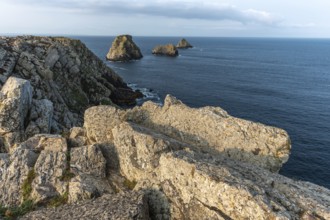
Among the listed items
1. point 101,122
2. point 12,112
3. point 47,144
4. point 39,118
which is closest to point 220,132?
point 101,122

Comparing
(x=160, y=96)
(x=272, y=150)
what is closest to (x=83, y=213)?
(x=272, y=150)

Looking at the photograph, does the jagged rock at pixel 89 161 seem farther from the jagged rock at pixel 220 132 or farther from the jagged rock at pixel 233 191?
the jagged rock at pixel 233 191

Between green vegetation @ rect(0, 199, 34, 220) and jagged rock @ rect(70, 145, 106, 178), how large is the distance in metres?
3.90

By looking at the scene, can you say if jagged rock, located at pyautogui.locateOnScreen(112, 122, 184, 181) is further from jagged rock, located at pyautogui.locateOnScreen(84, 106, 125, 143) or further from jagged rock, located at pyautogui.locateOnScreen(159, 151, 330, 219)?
jagged rock, located at pyautogui.locateOnScreen(84, 106, 125, 143)

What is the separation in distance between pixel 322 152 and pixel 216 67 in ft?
407

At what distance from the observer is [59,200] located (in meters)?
21.4

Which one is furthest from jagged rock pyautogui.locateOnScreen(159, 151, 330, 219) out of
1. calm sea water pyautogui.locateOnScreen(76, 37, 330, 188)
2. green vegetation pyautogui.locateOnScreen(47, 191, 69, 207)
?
calm sea water pyautogui.locateOnScreen(76, 37, 330, 188)

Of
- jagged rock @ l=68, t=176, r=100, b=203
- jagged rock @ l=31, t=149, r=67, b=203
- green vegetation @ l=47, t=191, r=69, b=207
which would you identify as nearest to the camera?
jagged rock @ l=68, t=176, r=100, b=203

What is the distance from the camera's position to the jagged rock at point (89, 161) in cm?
2341

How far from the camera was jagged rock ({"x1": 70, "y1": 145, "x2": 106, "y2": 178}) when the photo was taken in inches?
922

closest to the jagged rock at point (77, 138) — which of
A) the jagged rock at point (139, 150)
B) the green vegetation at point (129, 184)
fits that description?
the jagged rock at point (139, 150)

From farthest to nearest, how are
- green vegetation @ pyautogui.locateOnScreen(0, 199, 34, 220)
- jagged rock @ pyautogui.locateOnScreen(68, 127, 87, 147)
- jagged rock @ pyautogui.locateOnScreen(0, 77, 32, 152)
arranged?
1. jagged rock @ pyautogui.locateOnScreen(0, 77, 32, 152)
2. jagged rock @ pyautogui.locateOnScreen(68, 127, 87, 147)
3. green vegetation @ pyautogui.locateOnScreen(0, 199, 34, 220)

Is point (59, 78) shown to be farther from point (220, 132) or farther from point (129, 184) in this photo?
point (220, 132)

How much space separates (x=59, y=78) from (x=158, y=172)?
63.3 metres
